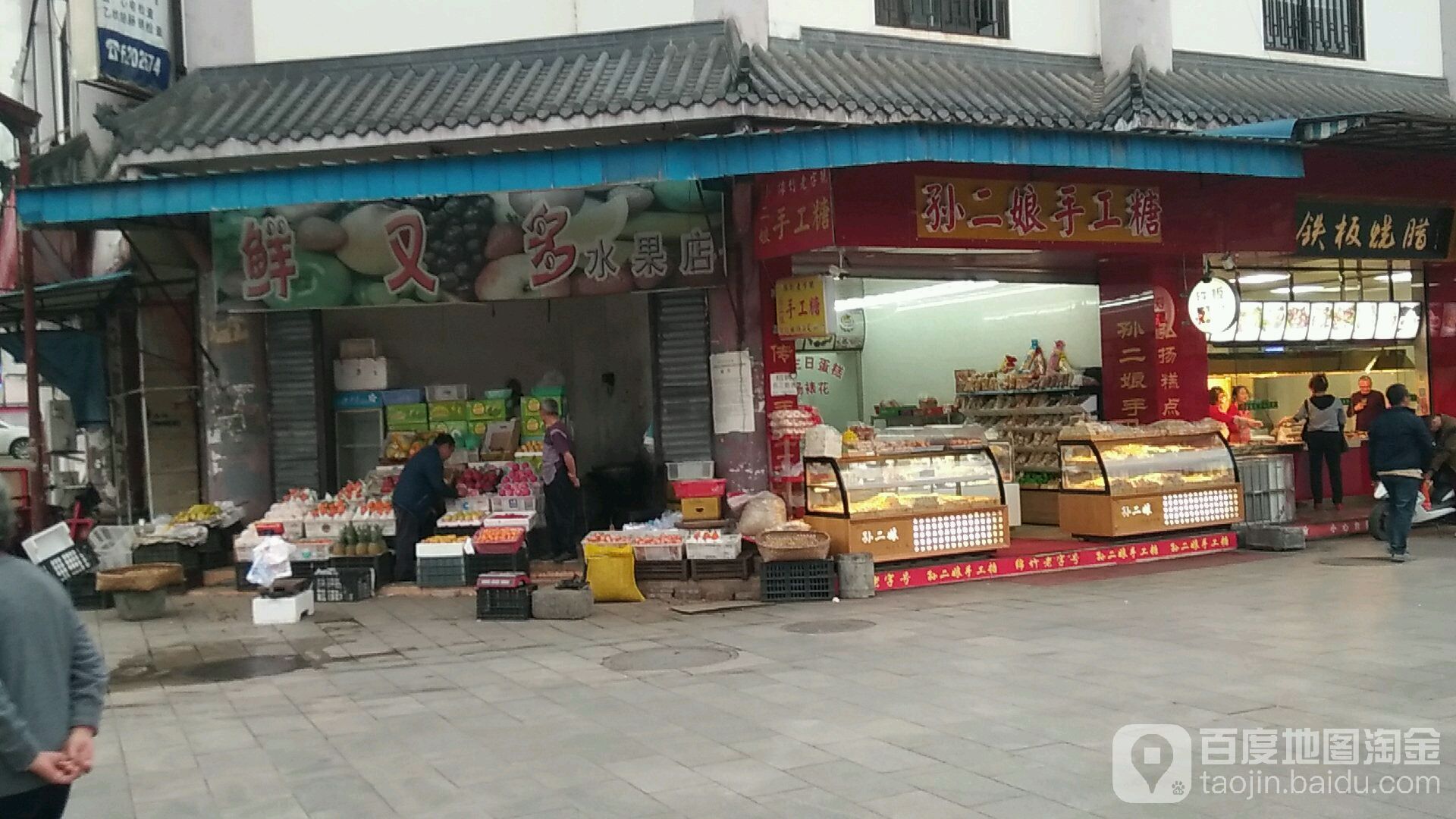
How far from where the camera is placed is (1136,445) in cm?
1315

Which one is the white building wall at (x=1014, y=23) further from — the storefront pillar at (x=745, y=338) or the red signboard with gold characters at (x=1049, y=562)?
the red signboard with gold characters at (x=1049, y=562)

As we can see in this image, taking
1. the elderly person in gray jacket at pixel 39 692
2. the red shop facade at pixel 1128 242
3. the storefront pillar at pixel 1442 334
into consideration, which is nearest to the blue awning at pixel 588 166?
the red shop facade at pixel 1128 242

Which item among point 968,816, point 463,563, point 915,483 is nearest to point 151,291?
point 463,563

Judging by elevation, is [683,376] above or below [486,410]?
above

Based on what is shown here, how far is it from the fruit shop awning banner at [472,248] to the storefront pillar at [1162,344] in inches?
216

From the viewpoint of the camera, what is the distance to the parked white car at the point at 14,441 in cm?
2728

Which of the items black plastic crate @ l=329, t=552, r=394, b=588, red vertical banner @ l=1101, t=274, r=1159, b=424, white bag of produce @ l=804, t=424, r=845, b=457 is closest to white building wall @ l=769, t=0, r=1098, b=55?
red vertical banner @ l=1101, t=274, r=1159, b=424

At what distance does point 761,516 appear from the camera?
12.0 m

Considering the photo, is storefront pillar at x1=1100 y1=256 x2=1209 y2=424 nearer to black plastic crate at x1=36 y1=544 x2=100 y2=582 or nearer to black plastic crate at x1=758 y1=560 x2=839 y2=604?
black plastic crate at x1=758 y1=560 x2=839 y2=604

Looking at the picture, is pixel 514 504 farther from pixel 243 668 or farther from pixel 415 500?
pixel 243 668

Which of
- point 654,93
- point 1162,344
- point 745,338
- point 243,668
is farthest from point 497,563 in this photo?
point 1162,344

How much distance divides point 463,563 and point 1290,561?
8472 mm

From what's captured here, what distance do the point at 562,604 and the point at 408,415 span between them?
450cm

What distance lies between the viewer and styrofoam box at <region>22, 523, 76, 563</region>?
38.3 ft
